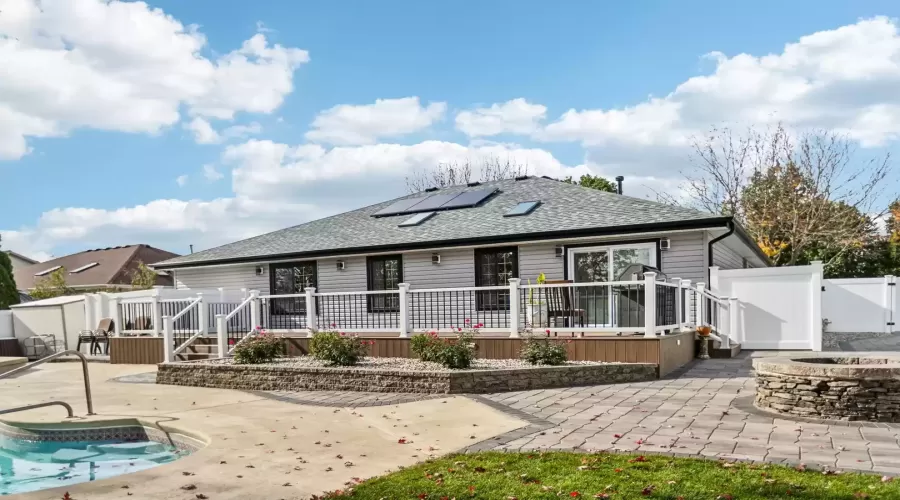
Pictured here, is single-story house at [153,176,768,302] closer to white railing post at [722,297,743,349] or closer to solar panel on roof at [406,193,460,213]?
solar panel on roof at [406,193,460,213]

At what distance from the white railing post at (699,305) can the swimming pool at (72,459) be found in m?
9.72

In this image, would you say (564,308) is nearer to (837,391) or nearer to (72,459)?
(837,391)

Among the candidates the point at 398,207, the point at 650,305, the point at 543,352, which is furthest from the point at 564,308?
the point at 398,207

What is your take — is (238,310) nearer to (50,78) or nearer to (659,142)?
(50,78)

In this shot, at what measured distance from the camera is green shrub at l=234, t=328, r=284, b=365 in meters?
12.4

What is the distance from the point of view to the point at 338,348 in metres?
11.4

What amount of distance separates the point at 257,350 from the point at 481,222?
6.53m

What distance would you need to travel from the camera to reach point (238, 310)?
1435cm

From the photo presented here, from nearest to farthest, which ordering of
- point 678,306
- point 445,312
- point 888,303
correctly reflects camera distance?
1. point 678,306
2. point 445,312
3. point 888,303

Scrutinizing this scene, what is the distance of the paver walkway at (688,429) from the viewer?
5.66 meters

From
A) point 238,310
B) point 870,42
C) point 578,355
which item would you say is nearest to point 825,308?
point 870,42

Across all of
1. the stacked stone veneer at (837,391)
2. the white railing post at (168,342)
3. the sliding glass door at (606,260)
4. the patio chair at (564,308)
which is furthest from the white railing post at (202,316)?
the stacked stone veneer at (837,391)

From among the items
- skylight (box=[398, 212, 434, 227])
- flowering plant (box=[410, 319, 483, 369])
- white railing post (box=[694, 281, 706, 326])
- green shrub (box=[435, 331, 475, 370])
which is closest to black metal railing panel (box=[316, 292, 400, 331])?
skylight (box=[398, 212, 434, 227])

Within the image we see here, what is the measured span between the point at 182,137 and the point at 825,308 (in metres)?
18.8
